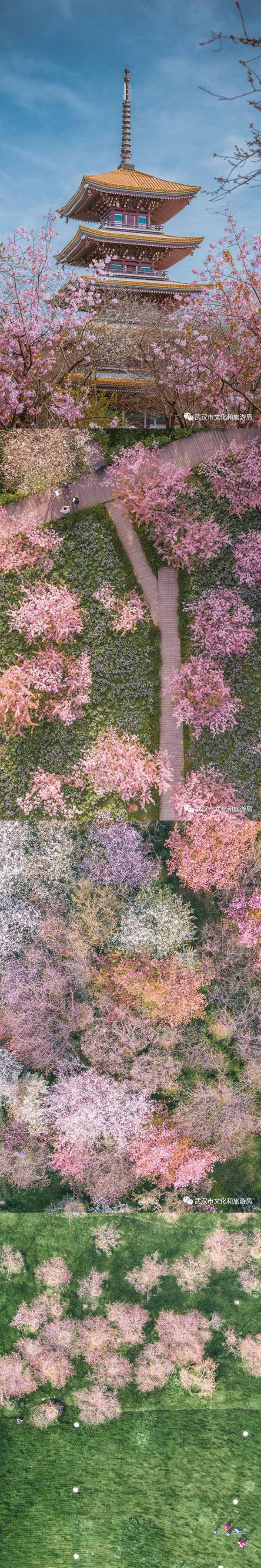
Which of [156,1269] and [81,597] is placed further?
[81,597]

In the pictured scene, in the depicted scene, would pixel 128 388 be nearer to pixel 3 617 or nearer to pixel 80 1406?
pixel 3 617

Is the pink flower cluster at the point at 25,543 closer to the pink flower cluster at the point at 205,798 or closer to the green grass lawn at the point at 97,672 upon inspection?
the green grass lawn at the point at 97,672

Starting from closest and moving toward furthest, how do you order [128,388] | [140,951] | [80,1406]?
[80,1406] < [140,951] < [128,388]

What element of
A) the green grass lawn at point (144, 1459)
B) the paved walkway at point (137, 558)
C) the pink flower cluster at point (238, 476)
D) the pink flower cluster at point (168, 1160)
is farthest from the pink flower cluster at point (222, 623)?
the green grass lawn at point (144, 1459)

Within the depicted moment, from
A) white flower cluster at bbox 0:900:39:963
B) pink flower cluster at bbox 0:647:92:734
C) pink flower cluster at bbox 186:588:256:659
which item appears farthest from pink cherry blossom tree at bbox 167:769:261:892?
white flower cluster at bbox 0:900:39:963

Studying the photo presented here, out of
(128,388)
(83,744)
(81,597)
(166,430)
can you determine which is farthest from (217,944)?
(128,388)
